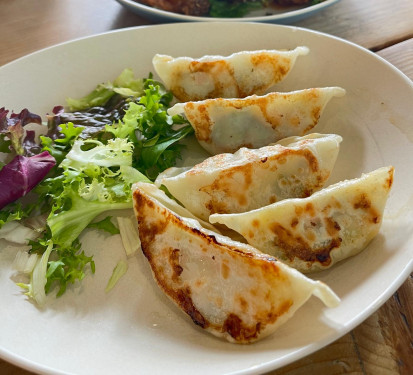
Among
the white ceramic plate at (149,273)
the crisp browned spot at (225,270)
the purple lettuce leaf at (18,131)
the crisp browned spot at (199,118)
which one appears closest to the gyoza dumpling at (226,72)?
the white ceramic plate at (149,273)

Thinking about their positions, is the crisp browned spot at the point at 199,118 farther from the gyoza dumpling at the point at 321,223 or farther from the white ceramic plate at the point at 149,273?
the gyoza dumpling at the point at 321,223

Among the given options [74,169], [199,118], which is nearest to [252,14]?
[199,118]

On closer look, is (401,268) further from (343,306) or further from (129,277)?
(129,277)

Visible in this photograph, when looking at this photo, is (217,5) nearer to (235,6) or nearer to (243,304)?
(235,6)

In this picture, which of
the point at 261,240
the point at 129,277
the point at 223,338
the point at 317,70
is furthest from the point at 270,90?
the point at 223,338

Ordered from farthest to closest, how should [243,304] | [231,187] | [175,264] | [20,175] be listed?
[20,175] < [231,187] < [175,264] < [243,304]

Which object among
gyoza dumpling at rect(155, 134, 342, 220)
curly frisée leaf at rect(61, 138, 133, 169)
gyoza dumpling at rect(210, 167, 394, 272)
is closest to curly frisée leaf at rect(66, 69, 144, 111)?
curly frisée leaf at rect(61, 138, 133, 169)
